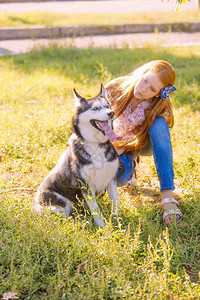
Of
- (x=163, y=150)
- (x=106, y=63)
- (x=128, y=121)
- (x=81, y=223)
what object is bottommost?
(x=81, y=223)

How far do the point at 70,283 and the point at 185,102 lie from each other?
12.7 ft

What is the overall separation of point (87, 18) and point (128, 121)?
8597mm

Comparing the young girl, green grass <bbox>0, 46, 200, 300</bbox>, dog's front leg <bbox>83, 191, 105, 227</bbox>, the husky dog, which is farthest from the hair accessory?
dog's front leg <bbox>83, 191, 105, 227</bbox>

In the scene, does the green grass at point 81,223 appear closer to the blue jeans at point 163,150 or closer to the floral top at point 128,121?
the blue jeans at point 163,150

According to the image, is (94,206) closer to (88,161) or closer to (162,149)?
(88,161)

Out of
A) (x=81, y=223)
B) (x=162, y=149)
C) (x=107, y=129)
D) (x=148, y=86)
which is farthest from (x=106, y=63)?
(x=81, y=223)

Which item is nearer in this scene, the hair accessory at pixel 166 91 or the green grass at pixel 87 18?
the hair accessory at pixel 166 91

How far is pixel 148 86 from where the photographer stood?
3.17 metres

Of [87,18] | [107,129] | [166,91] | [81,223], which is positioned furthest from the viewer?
[87,18]

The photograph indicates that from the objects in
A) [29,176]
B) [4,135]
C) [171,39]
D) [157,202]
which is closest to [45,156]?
[29,176]

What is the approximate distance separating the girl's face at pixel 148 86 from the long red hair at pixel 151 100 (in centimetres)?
4

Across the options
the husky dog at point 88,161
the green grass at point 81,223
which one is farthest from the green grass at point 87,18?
the husky dog at point 88,161

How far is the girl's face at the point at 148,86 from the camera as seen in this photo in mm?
3129

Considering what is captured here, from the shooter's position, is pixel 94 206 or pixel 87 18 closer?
pixel 94 206
